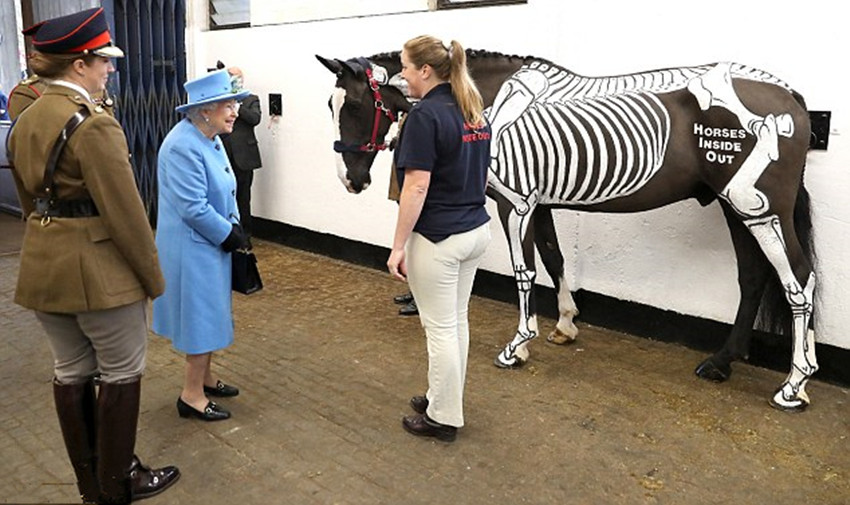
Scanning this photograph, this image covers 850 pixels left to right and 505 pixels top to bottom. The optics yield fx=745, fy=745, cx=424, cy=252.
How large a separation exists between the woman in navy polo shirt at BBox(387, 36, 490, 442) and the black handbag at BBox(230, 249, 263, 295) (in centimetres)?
74

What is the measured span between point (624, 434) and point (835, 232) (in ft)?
5.16

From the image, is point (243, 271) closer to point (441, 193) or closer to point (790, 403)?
point (441, 193)

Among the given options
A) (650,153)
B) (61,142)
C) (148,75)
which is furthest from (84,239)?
(148,75)

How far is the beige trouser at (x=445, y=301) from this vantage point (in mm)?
2893

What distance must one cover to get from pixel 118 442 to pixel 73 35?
1.31 m

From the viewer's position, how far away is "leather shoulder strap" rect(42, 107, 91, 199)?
2.20m

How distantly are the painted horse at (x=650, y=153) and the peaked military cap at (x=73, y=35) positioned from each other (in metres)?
1.82

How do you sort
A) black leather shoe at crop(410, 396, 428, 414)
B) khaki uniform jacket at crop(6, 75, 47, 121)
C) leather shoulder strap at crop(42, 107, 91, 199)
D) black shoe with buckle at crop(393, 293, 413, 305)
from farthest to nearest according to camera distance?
1. black shoe with buckle at crop(393, 293, 413, 305)
2. khaki uniform jacket at crop(6, 75, 47, 121)
3. black leather shoe at crop(410, 396, 428, 414)
4. leather shoulder strap at crop(42, 107, 91, 199)

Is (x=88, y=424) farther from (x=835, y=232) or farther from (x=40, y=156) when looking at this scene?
(x=835, y=232)

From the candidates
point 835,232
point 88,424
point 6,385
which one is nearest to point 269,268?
point 6,385

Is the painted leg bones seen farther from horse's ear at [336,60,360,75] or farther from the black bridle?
horse's ear at [336,60,360,75]

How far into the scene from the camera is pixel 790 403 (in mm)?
3512

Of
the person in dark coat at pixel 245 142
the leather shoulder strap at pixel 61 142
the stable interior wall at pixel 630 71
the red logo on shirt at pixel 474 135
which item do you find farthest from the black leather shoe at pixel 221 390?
the person in dark coat at pixel 245 142

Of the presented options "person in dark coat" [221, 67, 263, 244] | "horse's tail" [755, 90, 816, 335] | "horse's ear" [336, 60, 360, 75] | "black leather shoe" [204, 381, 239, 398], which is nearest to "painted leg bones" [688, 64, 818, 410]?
Result: "horse's tail" [755, 90, 816, 335]
